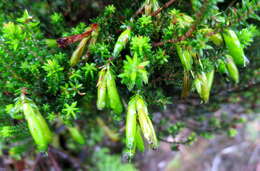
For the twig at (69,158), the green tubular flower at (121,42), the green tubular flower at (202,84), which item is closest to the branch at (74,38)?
the green tubular flower at (121,42)

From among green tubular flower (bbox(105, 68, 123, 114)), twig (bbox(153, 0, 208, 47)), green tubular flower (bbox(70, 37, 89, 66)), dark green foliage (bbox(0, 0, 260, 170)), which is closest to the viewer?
twig (bbox(153, 0, 208, 47))

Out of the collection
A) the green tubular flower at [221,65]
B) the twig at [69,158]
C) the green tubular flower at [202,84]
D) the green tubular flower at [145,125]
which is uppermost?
the green tubular flower at [221,65]

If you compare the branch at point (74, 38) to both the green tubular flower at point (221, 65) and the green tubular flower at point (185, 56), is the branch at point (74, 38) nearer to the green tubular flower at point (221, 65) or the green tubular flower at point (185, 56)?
the green tubular flower at point (185, 56)

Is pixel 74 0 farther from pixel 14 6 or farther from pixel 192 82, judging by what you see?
pixel 192 82

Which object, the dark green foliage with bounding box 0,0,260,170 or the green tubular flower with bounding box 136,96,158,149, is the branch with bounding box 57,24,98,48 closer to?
the dark green foliage with bounding box 0,0,260,170

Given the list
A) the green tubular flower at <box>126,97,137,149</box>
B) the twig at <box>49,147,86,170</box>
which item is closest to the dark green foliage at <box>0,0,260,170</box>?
the green tubular flower at <box>126,97,137,149</box>

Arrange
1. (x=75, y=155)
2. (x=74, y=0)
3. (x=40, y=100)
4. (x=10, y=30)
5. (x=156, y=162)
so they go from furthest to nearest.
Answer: (x=156, y=162)
(x=75, y=155)
(x=74, y=0)
(x=40, y=100)
(x=10, y=30)

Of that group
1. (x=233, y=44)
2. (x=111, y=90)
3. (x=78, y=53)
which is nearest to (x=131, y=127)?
(x=111, y=90)

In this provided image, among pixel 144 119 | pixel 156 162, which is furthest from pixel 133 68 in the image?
pixel 156 162
